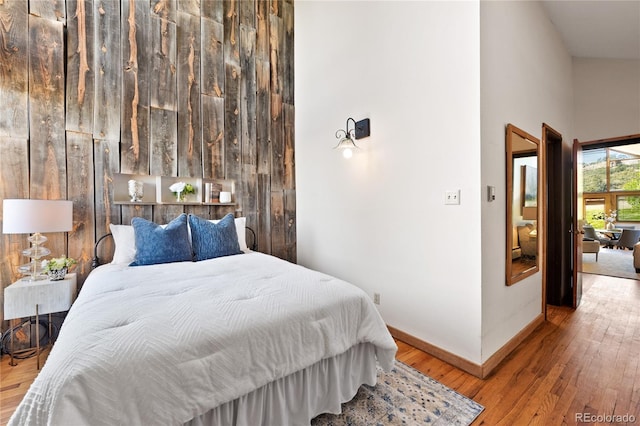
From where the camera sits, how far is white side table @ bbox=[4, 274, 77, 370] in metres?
1.97

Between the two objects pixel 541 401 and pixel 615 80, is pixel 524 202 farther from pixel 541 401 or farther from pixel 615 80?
pixel 615 80

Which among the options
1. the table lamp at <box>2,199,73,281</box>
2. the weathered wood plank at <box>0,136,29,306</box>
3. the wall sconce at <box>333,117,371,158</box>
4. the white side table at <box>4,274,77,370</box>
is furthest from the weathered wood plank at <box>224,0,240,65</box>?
the white side table at <box>4,274,77,370</box>

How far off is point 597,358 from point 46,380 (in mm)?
3347

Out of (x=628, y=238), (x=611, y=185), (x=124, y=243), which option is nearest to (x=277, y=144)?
(x=124, y=243)

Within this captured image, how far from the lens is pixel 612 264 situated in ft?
18.0

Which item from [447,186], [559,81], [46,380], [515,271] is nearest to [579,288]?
[515,271]

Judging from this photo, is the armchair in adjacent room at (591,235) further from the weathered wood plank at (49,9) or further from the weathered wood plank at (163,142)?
the weathered wood plank at (49,9)

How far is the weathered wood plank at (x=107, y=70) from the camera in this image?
8.49ft

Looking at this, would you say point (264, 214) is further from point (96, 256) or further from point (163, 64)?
point (163, 64)

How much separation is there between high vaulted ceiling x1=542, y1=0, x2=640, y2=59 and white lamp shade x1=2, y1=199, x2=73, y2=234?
468 centimetres

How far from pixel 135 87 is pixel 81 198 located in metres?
1.21

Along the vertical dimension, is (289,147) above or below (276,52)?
below

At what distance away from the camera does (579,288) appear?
3395mm

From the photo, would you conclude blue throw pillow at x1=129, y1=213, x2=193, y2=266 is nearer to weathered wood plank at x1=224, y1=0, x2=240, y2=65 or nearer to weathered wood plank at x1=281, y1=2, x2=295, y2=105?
weathered wood plank at x1=224, y1=0, x2=240, y2=65
